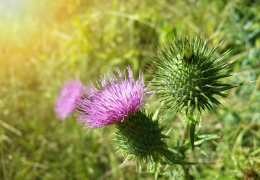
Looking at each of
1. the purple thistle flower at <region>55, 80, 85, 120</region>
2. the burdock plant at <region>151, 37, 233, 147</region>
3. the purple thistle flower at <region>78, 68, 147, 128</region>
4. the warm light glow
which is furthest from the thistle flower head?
the warm light glow

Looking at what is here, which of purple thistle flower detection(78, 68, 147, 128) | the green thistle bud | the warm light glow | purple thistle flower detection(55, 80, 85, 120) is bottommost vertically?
the green thistle bud

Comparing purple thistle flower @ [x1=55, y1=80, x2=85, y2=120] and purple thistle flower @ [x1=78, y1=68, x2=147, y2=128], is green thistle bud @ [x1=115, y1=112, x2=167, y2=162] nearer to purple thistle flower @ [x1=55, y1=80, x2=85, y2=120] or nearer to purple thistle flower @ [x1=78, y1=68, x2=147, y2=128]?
purple thistle flower @ [x1=78, y1=68, x2=147, y2=128]

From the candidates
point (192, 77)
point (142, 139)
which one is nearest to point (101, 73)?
point (142, 139)

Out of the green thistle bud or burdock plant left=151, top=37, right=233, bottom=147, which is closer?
burdock plant left=151, top=37, right=233, bottom=147

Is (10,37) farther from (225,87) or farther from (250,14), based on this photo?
(225,87)

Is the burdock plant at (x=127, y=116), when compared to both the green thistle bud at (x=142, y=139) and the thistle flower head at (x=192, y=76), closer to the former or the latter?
the green thistle bud at (x=142, y=139)

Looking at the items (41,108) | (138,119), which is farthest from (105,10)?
(138,119)
